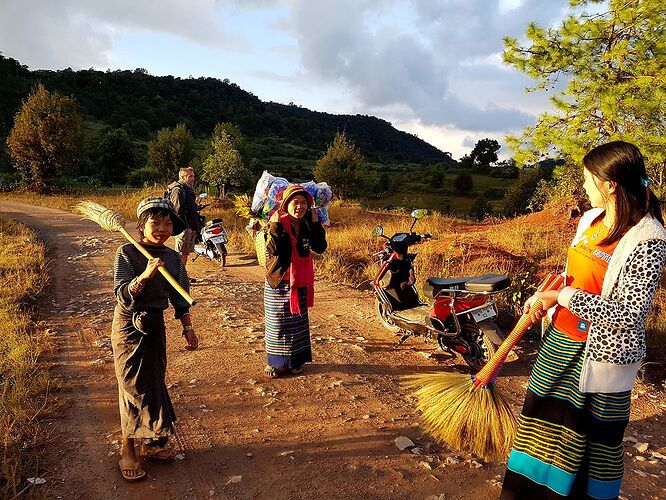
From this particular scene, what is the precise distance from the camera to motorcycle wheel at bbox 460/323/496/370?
447 cm

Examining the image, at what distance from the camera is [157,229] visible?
278 cm

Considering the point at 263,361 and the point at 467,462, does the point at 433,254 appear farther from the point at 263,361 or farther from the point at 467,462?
the point at 467,462

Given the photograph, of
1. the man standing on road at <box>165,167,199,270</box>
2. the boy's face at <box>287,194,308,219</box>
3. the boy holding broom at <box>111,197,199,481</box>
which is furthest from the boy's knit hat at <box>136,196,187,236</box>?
the man standing on road at <box>165,167,199,270</box>

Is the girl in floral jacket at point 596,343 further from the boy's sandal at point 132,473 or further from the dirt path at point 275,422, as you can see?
the boy's sandal at point 132,473

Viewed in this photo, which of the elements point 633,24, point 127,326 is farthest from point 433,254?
point 127,326

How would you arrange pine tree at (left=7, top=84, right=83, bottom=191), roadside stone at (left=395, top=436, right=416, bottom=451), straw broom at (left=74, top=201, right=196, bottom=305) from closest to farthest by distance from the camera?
straw broom at (left=74, top=201, right=196, bottom=305)
roadside stone at (left=395, top=436, right=416, bottom=451)
pine tree at (left=7, top=84, right=83, bottom=191)

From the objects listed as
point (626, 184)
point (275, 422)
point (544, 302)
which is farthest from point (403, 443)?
point (626, 184)

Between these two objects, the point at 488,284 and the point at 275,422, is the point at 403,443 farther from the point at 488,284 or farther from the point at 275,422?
the point at 488,284

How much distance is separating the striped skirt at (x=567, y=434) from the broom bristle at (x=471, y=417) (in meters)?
0.58

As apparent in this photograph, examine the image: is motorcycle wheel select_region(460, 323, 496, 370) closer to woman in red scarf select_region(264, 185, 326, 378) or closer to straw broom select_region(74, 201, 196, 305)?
woman in red scarf select_region(264, 185, 326, 378)

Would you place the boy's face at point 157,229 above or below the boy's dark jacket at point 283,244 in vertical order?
above

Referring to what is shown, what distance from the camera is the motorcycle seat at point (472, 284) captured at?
4.09 metres

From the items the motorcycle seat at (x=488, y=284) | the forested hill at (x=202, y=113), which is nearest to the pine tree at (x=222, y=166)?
the motorcycle seat at (x=488, y=284)

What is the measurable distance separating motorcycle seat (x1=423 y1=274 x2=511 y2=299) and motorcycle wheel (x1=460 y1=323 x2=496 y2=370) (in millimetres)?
434
